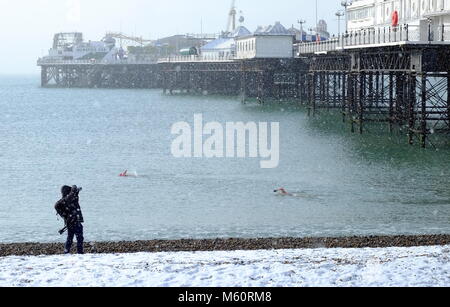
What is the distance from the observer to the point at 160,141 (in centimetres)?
→ 5409

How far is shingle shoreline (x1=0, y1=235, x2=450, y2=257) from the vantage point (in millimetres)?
Answer: 18469

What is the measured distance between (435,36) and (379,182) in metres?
13.1

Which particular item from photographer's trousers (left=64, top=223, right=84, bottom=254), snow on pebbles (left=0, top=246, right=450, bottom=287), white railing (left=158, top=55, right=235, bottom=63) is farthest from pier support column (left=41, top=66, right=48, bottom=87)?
snow on pebbles (left=0, top=246, right=450, bottom=287)

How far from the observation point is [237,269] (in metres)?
14.7

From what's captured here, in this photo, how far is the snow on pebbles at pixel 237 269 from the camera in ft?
45.6

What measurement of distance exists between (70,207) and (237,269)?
159 inches

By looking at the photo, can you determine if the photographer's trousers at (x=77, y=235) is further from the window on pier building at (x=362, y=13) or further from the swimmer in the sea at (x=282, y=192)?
the window on pier building at (x=362, y=13)

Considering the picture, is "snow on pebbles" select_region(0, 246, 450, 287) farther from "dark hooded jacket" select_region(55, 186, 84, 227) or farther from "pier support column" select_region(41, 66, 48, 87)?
"pier support column" select_region(41, 66, 48, 87)

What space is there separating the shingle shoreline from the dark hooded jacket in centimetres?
115

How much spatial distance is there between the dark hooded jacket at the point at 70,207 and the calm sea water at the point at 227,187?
5064 millimetres

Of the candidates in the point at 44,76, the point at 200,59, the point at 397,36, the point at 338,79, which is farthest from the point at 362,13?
the point at 44,76
